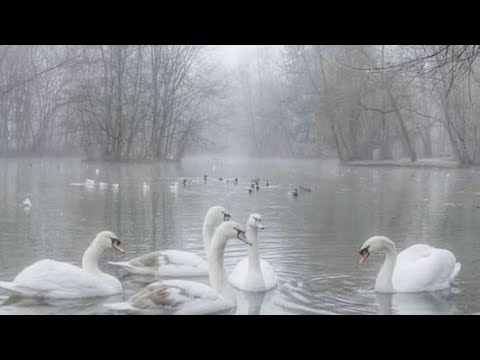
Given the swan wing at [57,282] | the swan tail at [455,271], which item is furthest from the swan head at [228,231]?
the swan tail at [455,271]

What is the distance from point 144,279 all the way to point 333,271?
7.32 feet

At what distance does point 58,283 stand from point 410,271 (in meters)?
3.69

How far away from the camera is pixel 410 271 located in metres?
7.45

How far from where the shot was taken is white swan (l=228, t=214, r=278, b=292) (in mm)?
7129

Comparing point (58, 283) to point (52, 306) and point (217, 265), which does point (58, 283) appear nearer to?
point (52, 306)

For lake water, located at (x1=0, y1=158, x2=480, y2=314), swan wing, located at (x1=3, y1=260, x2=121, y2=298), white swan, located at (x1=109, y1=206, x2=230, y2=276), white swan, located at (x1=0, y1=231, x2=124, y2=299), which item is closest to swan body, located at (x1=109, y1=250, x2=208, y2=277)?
white swan, located at (x1=109, y1=206, x2=230, y2=276)

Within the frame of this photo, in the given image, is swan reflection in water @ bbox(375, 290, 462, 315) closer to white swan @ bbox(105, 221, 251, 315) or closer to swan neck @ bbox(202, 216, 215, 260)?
white swan @ bbox(105, 221, 251, 315)

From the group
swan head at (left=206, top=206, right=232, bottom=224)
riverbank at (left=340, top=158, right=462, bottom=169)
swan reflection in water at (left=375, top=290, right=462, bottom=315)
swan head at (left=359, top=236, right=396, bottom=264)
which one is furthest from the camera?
riverbank at (left=340, top=158, right=462, bottom=169)

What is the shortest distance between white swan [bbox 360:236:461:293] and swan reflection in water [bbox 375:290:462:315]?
82mm

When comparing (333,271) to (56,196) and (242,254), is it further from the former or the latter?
(56,196)

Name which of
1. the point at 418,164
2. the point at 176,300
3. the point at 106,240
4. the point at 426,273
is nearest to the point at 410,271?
the point at 426,273

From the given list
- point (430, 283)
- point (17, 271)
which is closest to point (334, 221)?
point (430, 283)

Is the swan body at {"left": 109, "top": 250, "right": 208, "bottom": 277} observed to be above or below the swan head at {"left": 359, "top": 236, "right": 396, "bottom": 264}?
below

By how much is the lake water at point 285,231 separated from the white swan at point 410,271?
0.13 metres
